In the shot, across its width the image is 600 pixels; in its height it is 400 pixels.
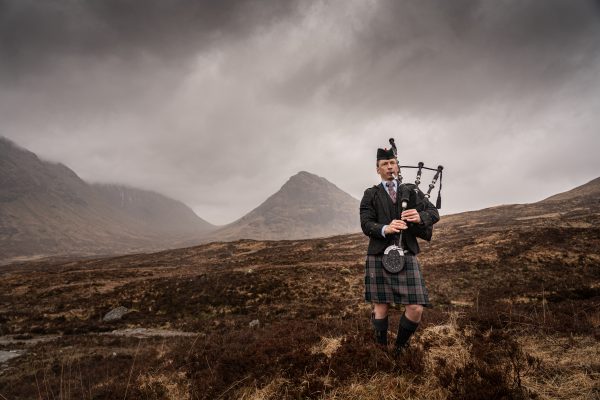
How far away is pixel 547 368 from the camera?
12.8 feet

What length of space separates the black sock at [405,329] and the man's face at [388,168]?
2115 millimetres

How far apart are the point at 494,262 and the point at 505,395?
77.0 ft

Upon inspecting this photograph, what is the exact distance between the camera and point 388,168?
15.4ft

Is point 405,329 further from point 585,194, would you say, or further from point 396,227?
point 585,194

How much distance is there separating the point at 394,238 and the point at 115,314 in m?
23.7

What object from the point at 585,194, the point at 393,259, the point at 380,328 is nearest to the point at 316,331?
the point at 380,328

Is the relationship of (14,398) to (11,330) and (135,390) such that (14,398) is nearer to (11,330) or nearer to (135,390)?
(135,390)

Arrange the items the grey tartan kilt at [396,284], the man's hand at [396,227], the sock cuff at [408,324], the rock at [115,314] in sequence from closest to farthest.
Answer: the man's hand at [396,227], the grey tartan kilt at [396,284], the sock cuff at [408,324], the rock at [115,314]

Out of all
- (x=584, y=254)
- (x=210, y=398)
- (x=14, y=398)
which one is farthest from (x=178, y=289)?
(x=584, y=254)

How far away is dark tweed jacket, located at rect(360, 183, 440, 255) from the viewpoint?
14.1 feet

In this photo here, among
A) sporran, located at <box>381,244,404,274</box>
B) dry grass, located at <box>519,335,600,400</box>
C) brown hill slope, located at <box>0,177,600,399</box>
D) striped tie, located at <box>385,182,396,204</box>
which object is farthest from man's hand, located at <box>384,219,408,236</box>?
dry grass, located at <box>519,335,600,400</box>

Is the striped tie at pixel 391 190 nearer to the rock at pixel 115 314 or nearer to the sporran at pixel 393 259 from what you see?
the sporran at pixel 393 259

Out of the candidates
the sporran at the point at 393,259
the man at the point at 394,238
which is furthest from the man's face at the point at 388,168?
the sporran at the point at 393,259

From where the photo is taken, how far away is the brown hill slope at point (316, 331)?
4.00 m
